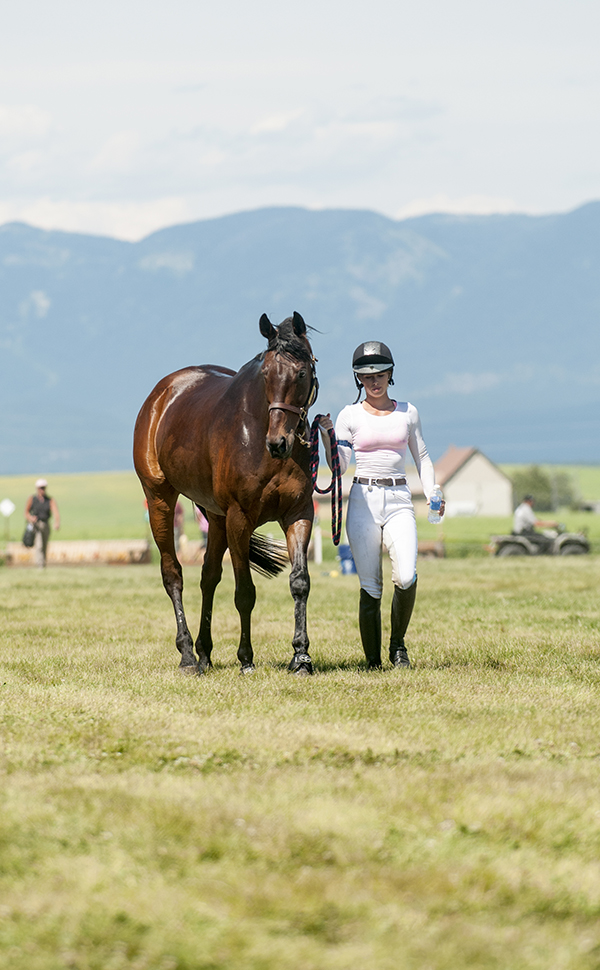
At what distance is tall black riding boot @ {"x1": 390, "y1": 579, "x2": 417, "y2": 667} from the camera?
928 centimetres

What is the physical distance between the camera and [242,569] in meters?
8.93

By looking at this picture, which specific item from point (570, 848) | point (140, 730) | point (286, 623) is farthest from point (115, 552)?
point (570, 848)

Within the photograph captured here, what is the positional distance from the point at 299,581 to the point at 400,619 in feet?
3.80

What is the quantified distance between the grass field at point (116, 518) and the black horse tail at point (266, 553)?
31472mm

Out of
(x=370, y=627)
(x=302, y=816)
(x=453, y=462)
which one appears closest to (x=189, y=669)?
(x=370, y=627)

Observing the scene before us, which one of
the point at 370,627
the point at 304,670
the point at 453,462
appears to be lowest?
the point at 304,670

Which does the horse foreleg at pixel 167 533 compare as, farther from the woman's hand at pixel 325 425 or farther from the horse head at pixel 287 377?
the horse head at pixel 287 377

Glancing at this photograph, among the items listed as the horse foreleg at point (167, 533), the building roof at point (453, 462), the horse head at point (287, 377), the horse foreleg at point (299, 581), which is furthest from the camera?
the building roof at point (453, 462)

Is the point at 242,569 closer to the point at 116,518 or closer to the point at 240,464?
the point at 240,464

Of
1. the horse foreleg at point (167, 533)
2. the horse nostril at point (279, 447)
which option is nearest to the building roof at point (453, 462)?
the horse foreleg at point (167, 533)

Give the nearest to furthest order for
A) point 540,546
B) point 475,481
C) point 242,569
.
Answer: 1. point 242,569
2. point 540,546
3. point 475,481

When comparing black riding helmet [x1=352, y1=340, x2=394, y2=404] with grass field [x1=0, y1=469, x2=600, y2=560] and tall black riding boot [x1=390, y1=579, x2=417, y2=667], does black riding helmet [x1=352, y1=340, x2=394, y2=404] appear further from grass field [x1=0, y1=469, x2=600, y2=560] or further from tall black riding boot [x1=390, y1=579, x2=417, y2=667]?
grass field [x1=0, y1=469, x2=600, y2=560]

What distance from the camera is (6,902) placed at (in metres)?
3.88

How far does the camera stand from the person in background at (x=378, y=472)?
354 inches
